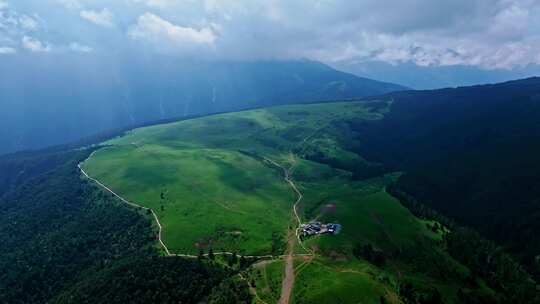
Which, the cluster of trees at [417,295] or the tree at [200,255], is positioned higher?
the tree at [200,255]

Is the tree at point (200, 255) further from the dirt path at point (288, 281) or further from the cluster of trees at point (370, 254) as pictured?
the cluster of trees at point (370, 254)

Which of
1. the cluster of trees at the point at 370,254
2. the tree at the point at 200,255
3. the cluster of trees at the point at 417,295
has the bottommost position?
the cluster of trees at the point at 417,295

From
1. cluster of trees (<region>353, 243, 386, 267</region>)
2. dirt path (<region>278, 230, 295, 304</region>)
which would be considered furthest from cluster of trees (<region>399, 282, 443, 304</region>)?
dirt path (<region>278, 230, 295, 304</region>)

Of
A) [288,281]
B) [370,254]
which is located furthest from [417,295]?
[288,281]

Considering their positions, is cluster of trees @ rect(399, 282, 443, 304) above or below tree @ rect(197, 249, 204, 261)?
below

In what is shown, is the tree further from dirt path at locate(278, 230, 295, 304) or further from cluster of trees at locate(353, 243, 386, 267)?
cluster of trees at locate(353, 243, 386, 267)

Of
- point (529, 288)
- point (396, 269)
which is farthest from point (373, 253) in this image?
point (529, 288)

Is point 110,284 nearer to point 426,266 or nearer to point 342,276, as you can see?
point 342,276

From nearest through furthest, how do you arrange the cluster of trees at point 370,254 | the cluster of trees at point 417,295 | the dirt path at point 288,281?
the dirt path at point 288,281 < the cluster of trees at point 417,295 < the cluster of trees at point 370,254

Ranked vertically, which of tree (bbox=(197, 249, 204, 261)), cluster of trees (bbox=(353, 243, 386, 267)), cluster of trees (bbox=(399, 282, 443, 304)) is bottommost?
cluster of trees (bbox=(399, 282, 443, 304))

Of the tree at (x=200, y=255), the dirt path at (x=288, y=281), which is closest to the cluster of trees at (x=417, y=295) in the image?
the dirt path at (x=288, y=281)

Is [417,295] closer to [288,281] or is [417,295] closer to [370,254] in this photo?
[370,254]
